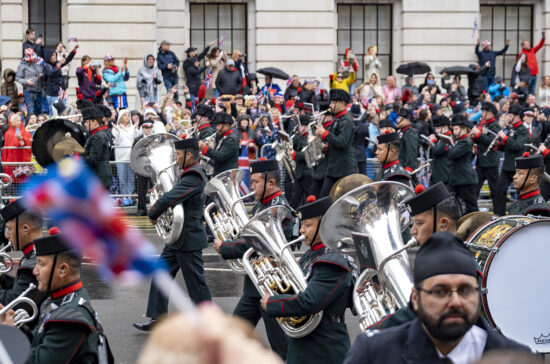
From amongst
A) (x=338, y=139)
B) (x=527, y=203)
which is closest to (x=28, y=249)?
(x=527, y=203)

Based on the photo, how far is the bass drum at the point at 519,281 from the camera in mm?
6516

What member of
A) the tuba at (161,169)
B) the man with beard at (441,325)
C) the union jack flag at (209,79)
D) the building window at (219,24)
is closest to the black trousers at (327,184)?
the tuba at (161,169)

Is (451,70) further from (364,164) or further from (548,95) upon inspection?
(364,164)

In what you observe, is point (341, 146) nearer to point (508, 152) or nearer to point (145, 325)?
point (508, 152)

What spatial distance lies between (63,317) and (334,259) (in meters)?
1.51

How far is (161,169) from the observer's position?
9586 mm

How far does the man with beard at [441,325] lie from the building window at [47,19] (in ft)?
78.3

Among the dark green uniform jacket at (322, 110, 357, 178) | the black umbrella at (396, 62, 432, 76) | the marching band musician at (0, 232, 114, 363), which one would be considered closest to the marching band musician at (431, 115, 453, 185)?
the dark green uniform jacket at (322, 110, 357, 178)

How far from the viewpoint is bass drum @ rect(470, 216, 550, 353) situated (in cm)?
652

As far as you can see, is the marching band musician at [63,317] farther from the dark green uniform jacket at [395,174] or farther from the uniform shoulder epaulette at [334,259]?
the dark green uniform jacket at [395,174]

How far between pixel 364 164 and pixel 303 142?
1.70 meters

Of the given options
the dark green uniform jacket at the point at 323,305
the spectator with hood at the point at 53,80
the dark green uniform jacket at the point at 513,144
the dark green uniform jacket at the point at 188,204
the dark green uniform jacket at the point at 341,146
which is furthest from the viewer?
the spectator with hood at the point at 53,80

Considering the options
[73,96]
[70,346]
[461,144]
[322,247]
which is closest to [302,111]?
[461,144]

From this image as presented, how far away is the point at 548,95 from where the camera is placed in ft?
81.5
